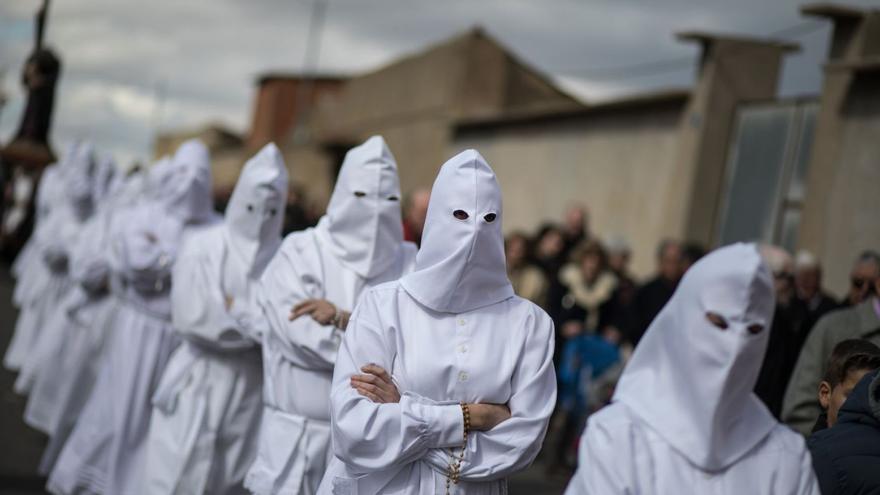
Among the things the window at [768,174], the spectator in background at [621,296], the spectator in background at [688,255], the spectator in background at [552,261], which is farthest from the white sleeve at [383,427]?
the window at [768,174]

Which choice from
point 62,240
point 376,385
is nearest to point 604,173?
point 62,240

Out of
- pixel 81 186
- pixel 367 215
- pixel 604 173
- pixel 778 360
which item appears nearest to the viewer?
pixel 367 215

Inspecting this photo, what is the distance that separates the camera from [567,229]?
1273 centimetres

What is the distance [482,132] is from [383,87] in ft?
30.1

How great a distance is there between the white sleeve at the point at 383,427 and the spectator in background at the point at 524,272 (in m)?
6.73

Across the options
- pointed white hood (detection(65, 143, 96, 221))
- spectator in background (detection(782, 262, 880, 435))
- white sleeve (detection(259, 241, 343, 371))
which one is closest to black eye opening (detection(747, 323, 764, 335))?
white sleeve (detection(259, 241, 343, 371))

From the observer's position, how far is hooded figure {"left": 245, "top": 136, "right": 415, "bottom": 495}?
646 cm

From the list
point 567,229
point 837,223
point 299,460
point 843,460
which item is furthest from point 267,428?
point 837,223

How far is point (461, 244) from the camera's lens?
4.97 metres

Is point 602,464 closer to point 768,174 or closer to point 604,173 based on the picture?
point 768,174

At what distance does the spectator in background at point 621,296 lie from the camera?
11.0 meters

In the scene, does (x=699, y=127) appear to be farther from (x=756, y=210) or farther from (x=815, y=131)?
(x=815, y=131)

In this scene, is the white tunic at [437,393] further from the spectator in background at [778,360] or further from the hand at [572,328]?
the hand at [572,328]

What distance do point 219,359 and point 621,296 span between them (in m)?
5.05
